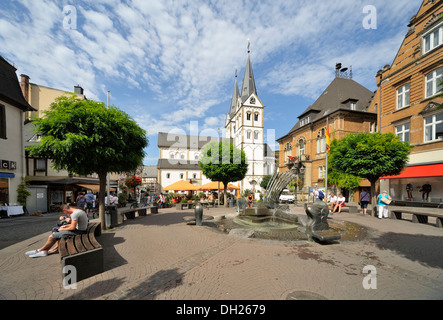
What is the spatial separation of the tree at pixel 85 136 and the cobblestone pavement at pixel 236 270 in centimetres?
301

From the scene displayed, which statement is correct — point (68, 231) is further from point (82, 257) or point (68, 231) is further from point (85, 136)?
point (85, 136)

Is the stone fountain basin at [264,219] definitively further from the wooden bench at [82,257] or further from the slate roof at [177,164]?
the slate roof at [177,164]

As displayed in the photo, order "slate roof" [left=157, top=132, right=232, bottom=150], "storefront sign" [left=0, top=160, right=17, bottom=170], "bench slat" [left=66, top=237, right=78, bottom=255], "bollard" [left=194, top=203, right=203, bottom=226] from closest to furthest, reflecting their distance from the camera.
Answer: "bench slat" [left=66, top=237, right=78, bottom=255]
"bollard" [left=194, top=203, right=203, bottom=226]
"storefront sign" [left=0, top=160, right=17, bottom=170]
"slate roof" [left=157, top=132, right=232, bottom=150]

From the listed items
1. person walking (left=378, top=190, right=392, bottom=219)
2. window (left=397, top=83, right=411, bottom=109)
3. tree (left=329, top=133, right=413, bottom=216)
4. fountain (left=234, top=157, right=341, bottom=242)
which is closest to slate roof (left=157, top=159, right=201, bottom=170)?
fountain (left=234, top=157, right=341, bottom=242)

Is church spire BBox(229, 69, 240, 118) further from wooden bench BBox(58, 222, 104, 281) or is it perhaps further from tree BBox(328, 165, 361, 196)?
wooden bench BBox(58, 222, 104, 281)

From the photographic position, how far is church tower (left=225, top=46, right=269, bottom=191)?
2183 inches

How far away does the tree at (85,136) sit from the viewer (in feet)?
23.5

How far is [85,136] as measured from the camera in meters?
7.17

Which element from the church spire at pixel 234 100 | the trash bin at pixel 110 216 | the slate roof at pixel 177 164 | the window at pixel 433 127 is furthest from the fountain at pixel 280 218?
the church spire at pixel 234 100

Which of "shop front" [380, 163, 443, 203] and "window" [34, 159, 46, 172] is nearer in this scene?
"shop front" [380, 163, 443, 203]

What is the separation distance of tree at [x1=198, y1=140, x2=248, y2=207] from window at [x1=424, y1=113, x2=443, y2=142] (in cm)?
1672

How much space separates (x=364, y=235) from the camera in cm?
797

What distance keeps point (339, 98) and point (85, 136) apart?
3656 cm
